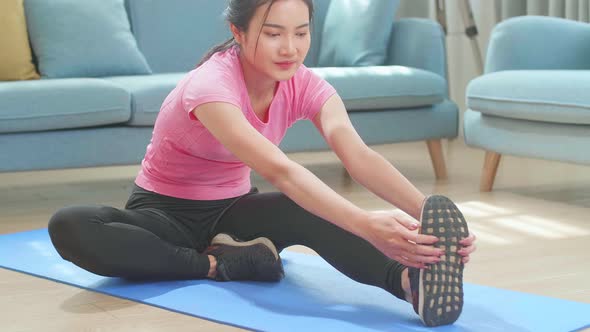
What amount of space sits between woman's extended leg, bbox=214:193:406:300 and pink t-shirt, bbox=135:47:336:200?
0.06m

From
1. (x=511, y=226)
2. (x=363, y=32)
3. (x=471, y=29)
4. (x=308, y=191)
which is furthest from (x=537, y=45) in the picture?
(x=308, y=191)

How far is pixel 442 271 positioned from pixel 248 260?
536mm

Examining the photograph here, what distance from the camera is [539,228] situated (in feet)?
8.65

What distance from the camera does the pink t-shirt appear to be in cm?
183

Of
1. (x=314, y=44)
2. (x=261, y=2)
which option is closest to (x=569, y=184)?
(x=314, y=44)

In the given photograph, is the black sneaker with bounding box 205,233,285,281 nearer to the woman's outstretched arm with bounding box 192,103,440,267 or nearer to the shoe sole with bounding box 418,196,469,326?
the woman's outstretched arm with bounding box 192,103,440,267

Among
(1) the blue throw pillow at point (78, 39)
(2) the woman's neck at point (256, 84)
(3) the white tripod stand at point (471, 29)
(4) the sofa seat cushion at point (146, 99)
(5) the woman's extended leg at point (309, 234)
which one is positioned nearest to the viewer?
(5) the woman's extended leg at point (309, 234)

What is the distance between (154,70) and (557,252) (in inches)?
78.4

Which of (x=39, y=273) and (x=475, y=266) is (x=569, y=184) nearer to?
(x=475, y=266)

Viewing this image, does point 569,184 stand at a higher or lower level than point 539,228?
lower

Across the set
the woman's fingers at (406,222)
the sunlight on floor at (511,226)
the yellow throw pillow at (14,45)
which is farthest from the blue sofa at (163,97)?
the woman's fingers at (406,222)

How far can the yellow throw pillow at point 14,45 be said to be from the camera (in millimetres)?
3342

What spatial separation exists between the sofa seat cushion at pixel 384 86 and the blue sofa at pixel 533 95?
24cm

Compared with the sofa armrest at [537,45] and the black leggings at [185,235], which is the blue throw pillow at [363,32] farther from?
the black leggings at [185,235]
